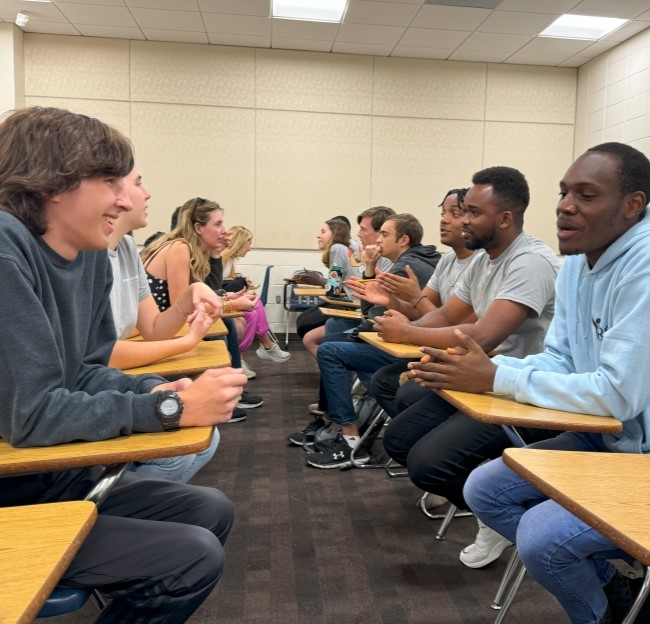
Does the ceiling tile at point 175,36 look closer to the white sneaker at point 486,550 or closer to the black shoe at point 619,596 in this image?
the white sneaker at point 486,550

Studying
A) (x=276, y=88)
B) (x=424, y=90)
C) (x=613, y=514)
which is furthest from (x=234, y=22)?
(x=613, y=514)

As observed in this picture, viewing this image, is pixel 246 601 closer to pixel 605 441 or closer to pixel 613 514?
pixel 605 441

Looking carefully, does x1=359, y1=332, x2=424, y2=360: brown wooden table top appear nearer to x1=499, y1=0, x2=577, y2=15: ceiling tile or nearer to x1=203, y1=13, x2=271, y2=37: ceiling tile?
x1=499, y1=0, x2=577, y2=15: ceiling tile

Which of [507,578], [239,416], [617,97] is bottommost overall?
[239,416]

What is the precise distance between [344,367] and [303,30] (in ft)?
13.7

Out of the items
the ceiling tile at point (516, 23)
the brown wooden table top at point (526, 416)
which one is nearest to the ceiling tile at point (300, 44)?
the ceiling tile at point (516, 23)

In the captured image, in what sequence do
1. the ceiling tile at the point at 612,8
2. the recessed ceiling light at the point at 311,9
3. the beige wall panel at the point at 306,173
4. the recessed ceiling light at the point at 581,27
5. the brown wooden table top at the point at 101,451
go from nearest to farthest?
the brown wooden table top at the point at 101,451
the ceiling tile at the point at 612,8
the recessed ceiling light at the point at 311,9
the recessed ceiling light at the point at 581,27
the beige wall panel at the point at 306,173

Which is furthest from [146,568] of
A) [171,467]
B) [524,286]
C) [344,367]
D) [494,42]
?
[494,42]

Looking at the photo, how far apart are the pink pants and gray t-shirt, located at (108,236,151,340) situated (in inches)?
96.2

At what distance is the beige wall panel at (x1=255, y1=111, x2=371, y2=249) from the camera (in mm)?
6469

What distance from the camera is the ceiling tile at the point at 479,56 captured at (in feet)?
20.5

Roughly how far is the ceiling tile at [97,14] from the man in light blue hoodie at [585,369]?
5.29m

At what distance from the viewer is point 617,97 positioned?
5.97 metres

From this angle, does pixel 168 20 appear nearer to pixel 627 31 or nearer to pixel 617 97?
pixel 627 31
